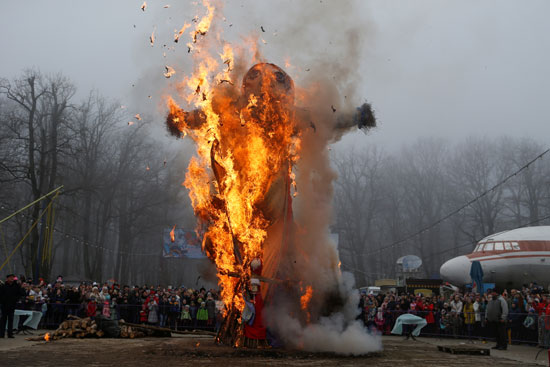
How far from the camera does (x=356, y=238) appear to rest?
203 feet

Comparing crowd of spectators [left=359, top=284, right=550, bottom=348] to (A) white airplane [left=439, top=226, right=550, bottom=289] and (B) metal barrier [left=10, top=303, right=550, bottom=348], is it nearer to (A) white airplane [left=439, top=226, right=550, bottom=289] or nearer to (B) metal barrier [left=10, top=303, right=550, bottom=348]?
(B) metal barrier [left=10, top=303, right=550, bottom=348]

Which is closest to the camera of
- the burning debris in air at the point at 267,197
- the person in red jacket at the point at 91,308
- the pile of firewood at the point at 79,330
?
the burning debris in air at the point at 267,197

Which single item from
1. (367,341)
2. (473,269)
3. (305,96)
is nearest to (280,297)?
(367,341)

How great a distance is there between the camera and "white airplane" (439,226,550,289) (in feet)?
89.4

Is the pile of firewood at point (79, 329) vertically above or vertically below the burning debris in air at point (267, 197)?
below

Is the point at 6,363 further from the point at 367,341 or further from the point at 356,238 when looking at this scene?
the point at 356,238

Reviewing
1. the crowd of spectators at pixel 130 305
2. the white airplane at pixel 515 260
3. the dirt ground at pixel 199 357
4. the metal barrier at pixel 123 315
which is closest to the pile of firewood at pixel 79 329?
the dirt ground at pixel 199 357

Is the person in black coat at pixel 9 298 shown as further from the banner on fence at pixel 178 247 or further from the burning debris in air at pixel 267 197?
the banner on fence at pixel 178 247

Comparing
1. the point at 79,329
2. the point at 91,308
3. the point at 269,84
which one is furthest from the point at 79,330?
the point at 269,84

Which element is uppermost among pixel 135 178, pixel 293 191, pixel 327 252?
pixel 135 178

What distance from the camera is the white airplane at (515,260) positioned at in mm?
27250

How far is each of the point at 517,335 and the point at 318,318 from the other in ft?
31.9

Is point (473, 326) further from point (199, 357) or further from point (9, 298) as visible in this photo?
point (9, 298)

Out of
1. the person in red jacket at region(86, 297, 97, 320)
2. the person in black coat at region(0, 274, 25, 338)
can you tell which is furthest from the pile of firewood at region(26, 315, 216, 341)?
the person in red jacket at region(86, 297, 97, 320)
